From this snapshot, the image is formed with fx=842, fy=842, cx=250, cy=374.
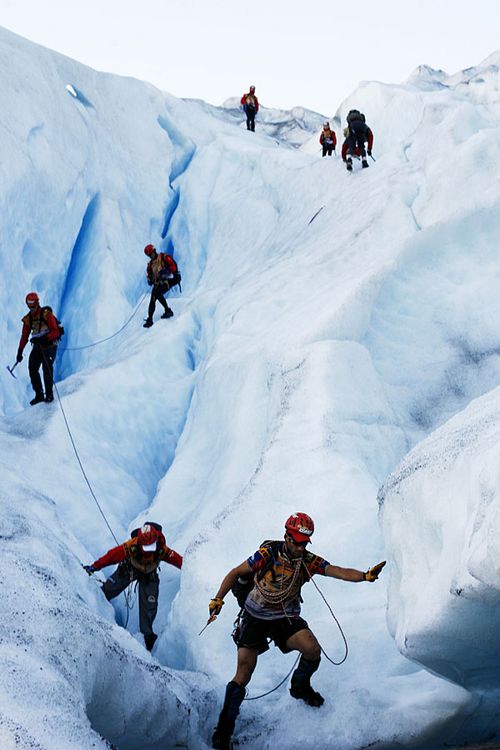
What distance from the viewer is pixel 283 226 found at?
540 inches

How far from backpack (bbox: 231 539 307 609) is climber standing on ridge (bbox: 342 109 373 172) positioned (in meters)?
9.33

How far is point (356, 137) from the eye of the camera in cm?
1335

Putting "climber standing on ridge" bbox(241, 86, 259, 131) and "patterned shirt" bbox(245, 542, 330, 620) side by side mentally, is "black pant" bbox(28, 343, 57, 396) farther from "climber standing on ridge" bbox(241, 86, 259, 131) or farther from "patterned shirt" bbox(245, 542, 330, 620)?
"climber standing on ridge" bbox(241, 86, 259, 131)

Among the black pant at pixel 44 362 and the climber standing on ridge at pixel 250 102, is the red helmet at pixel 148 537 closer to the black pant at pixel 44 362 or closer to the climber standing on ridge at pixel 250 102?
the black pant at pixel 44 362

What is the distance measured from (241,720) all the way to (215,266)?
376 inches

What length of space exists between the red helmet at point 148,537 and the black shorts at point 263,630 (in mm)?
1703

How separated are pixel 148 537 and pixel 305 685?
6.44 feet

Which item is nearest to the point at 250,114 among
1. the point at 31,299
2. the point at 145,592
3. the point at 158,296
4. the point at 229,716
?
the point at 158,296

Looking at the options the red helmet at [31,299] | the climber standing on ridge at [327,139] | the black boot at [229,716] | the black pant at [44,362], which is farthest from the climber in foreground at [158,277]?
the black boot at [229,716]

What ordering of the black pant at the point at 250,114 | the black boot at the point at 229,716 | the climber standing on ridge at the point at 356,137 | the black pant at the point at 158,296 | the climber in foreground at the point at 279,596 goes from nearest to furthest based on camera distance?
the black boot at the point at 229,716
the climber in foreground at the point at 279,596
the black pant at the point at 158,296
the climber standing on ridge at the point at 356,137
the black pant at the point at 250,114

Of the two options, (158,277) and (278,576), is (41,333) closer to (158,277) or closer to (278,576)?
(158,277)

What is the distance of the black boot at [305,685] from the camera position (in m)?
5.04

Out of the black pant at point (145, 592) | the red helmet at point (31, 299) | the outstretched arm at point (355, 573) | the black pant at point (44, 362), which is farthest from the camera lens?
the black pant at point (44, 362)

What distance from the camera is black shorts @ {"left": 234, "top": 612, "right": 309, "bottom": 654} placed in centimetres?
501
